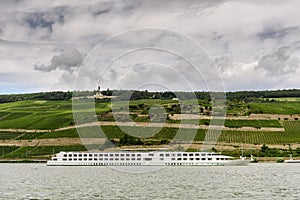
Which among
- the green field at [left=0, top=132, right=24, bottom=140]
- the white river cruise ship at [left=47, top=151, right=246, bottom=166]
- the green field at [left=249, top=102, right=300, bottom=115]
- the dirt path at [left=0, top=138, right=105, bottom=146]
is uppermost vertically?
the green field at [left=249, top=102, right=300, bottom=115]

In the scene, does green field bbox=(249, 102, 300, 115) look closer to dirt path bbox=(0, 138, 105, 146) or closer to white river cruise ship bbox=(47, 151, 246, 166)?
white river cruise ship bbox=(47, 151, 246, 166)

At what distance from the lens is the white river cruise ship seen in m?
123

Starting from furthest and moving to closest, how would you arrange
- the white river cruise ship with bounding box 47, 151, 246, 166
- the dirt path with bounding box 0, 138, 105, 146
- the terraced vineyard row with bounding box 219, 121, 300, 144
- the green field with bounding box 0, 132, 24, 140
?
the green field with bounding box 0, 132, 24, 140, the dirt path with bounding box 0, 138, 105, 146, the terraced vineyard row with bounding box 219, 121, 300, 144, the white river cruise ship with bounding box 47, 151, 246, 166

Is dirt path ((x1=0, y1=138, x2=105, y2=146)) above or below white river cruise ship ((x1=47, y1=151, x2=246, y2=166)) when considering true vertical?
above

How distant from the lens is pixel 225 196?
140ft

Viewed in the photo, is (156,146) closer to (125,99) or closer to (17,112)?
(125,99)

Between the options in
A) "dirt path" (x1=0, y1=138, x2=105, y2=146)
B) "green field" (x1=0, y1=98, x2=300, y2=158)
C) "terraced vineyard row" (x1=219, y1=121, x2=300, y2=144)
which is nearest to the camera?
Result: "terraced vineyard row" (x1=219, y1=121, x2=300, y2=144)

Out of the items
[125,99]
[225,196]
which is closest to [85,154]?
[125,99]

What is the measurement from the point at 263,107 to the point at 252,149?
36.9m

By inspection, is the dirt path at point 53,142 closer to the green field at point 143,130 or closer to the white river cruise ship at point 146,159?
the green field at point 143,130

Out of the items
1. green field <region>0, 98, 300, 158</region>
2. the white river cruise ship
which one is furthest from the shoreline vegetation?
the white river cruise ship

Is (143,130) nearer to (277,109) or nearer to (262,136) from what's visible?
(262,136)

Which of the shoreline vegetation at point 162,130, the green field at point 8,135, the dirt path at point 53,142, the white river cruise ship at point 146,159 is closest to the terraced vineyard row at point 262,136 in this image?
the shoreline vegetation at point 162,130

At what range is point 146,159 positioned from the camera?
12531cm
